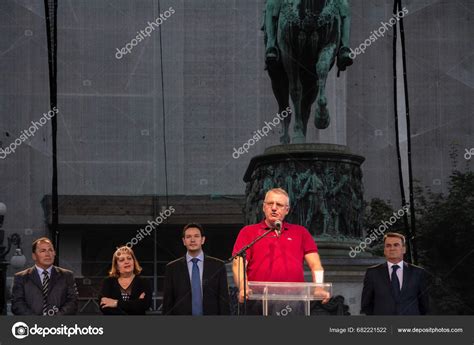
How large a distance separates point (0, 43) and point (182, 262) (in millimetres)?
24473

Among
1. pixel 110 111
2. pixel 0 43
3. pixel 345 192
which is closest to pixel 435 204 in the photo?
pixel 110 111

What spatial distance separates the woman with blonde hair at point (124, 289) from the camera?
9.70m

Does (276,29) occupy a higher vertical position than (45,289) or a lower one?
higher

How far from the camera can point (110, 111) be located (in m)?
33.5

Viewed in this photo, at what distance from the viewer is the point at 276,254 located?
9633 mm

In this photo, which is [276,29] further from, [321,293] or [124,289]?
[321,293]

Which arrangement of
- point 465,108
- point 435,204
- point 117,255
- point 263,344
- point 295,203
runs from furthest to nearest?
1. point 465,108
2. point 435,204
3. point 295,203
4. point 117,255
5. point 263,344

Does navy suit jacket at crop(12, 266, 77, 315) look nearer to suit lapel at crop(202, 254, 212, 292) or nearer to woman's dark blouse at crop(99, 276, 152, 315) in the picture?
woman's dark blouse at crop(99, 276, 152, 315)

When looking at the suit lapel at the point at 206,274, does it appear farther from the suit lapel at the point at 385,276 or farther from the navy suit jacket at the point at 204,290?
the suit lapel at the point at 385,276

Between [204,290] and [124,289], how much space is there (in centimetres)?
60

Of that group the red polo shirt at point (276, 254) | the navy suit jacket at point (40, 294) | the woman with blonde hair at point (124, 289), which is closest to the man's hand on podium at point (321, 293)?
the red polo shirt at point (276, 254)

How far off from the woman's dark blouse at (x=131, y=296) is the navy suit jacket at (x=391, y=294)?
1.59m

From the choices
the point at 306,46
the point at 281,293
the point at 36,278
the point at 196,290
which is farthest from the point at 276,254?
the point at 306,46

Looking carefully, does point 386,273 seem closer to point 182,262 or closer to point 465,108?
point 182,262
